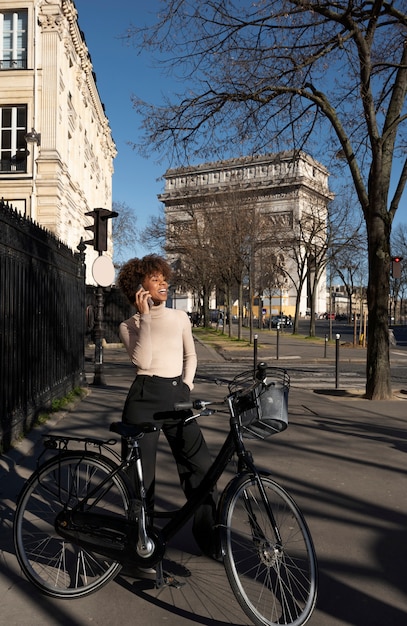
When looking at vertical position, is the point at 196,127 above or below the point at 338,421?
above

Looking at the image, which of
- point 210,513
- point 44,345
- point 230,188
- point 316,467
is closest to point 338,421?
point 316,467

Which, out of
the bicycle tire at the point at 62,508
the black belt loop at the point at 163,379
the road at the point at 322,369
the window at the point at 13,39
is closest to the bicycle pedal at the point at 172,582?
the bicycle tire at the point at 62,508

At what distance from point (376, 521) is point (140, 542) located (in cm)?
212

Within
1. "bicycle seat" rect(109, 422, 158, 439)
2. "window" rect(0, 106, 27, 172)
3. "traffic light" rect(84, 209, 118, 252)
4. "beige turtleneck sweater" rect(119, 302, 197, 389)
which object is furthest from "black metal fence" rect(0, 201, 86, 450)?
"window" rect(0, 106, 27, 172)

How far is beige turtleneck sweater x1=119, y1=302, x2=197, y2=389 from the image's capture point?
3.66 meters

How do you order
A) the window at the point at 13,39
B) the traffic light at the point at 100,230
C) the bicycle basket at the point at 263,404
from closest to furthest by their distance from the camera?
the bicycle basket at the point at 263,404, the traffic light at the point at 100,230, the window at the point at 13,39

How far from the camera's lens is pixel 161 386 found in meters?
3.68

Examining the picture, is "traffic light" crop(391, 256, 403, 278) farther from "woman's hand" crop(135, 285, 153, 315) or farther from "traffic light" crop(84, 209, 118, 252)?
"woman's hand" crop(135, 285, 153, 315)

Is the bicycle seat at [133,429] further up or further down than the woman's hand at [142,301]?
further down

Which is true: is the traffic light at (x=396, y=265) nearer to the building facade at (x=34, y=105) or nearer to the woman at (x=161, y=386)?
the woman at (x=161, y=386)

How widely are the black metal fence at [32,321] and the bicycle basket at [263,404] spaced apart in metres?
3.47

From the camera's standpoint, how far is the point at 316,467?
6.17 meters

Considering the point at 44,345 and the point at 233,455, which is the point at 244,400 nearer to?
the point at 233,455

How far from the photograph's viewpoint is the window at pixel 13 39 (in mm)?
28656
